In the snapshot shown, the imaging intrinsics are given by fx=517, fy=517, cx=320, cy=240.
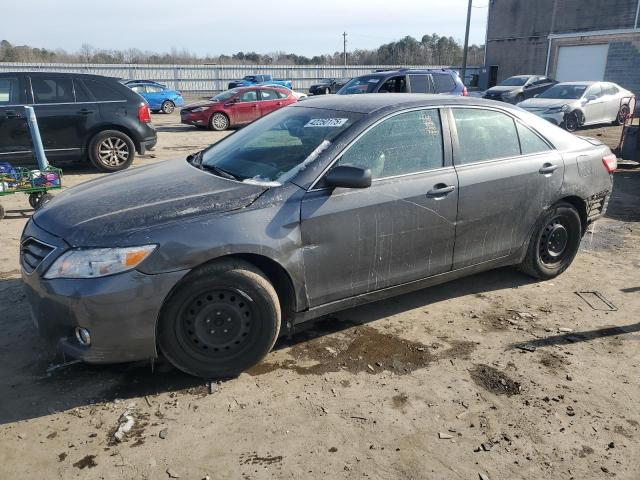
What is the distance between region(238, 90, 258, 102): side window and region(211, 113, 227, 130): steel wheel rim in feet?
2.97

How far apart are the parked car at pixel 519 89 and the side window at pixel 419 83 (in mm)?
9720

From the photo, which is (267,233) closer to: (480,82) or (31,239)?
(31,239)

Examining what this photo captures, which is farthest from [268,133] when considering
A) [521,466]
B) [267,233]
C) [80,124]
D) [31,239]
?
[80,124]

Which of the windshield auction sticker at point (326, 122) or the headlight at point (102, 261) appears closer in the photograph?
the headlight at point (102, 261)

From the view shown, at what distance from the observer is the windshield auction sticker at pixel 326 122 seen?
12.1 feet

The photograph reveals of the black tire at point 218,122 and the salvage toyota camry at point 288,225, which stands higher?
the salvage toyota camry at point 288,225

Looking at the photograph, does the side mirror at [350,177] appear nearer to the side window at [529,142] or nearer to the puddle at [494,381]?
the puddle at [494,381]

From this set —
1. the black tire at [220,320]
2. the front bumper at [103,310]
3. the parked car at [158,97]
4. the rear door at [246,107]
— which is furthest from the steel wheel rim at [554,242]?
the parked car at [158,97]

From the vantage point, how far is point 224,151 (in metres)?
4.12

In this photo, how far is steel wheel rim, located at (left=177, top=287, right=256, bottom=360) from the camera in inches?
121

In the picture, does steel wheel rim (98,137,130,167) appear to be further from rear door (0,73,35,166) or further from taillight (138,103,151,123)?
rear door (0,73,35,166)

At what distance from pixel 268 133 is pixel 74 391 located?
2.26 metres

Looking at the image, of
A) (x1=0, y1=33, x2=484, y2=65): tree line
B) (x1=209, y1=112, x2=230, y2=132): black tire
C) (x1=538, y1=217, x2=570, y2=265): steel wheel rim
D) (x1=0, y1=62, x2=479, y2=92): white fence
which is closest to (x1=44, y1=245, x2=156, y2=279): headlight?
(x1=538, y1=217, x2=570, y2=265): steel wheel rim

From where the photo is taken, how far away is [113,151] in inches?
370
